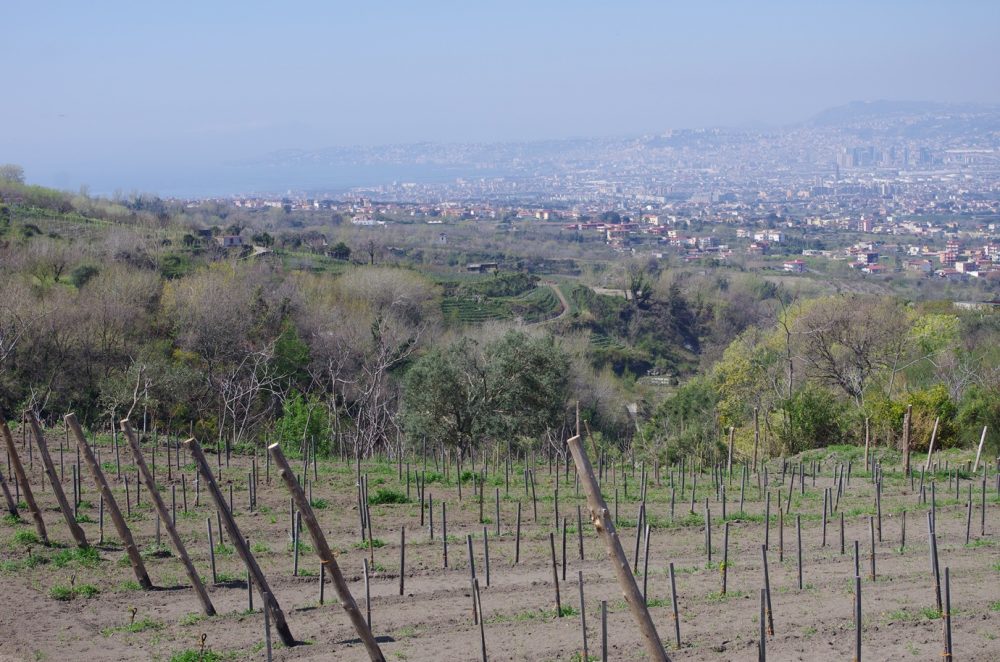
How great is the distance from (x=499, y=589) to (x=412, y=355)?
28.1 metres

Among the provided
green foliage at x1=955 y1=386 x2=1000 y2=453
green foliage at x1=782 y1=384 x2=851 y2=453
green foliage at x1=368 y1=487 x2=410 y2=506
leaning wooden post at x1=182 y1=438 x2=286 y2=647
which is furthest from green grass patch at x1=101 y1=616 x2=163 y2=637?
green foliage at x1=782 y1=384 x2=851 y2=453

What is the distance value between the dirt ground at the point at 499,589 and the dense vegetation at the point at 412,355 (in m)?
6.83

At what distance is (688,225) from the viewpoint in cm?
12512

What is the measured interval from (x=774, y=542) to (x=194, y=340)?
23913mm

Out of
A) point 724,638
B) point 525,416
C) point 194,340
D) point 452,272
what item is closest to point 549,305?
point 452,272

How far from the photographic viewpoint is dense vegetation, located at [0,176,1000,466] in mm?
23156

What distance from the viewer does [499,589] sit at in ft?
33.1

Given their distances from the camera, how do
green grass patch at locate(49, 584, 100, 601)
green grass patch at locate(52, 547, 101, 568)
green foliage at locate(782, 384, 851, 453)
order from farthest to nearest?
green foliage at locate(782, 384, 851, 453) < green grass patch at locate(52, 547, 101, 568) < green grass patch at locate(49, 584, 100, 601)

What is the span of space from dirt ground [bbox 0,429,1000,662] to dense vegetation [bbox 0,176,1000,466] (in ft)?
22.4

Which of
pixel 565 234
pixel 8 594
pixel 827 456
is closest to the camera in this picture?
pixel 8 594

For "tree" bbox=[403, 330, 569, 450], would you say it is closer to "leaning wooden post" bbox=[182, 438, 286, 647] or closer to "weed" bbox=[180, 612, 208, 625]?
"weed" bbox=[180, 612, 208, 625]

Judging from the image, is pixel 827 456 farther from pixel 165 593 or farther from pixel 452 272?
pixel 452 272

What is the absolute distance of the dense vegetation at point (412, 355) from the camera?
23156 millimetres

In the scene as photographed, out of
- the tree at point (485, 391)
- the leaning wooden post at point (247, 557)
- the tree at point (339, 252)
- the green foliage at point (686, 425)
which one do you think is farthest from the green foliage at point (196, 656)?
the tree at point (339, 252)
